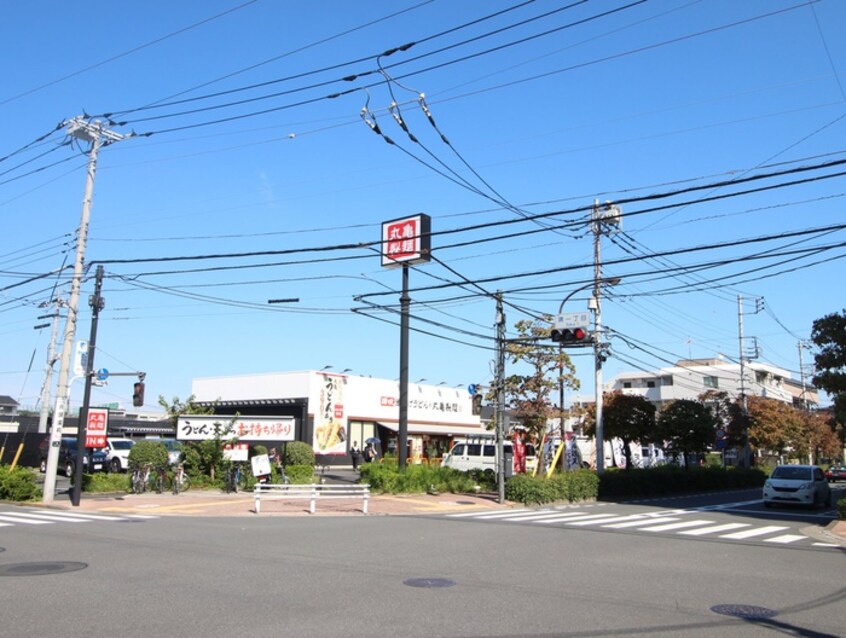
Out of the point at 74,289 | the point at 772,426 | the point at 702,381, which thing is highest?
the point at 702,381

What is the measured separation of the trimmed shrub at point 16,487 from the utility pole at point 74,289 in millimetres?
739

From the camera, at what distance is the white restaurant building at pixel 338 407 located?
46031 millimetres

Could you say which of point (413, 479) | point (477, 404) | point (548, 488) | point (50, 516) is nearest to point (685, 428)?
point (548, 488)

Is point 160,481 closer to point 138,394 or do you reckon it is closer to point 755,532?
point 138,394

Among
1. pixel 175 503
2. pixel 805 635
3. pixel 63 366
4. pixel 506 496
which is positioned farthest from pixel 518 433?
pixel 805 635

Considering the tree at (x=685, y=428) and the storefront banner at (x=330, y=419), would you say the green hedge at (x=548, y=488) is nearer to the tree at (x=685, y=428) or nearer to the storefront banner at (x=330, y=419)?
the tree at (x=685, y=428)

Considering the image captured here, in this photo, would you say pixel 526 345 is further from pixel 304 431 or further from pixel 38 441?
pixel 38 441

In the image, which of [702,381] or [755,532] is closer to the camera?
[755,532]

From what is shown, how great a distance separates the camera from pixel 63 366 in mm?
23984

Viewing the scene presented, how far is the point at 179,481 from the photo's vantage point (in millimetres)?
26656

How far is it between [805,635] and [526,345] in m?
25.4

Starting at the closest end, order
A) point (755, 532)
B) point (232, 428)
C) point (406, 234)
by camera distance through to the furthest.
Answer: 1. point (755, 532)
2. point (232, 428)
3. point (406, 234)

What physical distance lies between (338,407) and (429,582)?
3826 centimetres

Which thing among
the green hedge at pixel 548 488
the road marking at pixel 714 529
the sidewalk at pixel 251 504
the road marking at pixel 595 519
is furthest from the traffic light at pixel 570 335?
the green hedge at pixel 548 488
